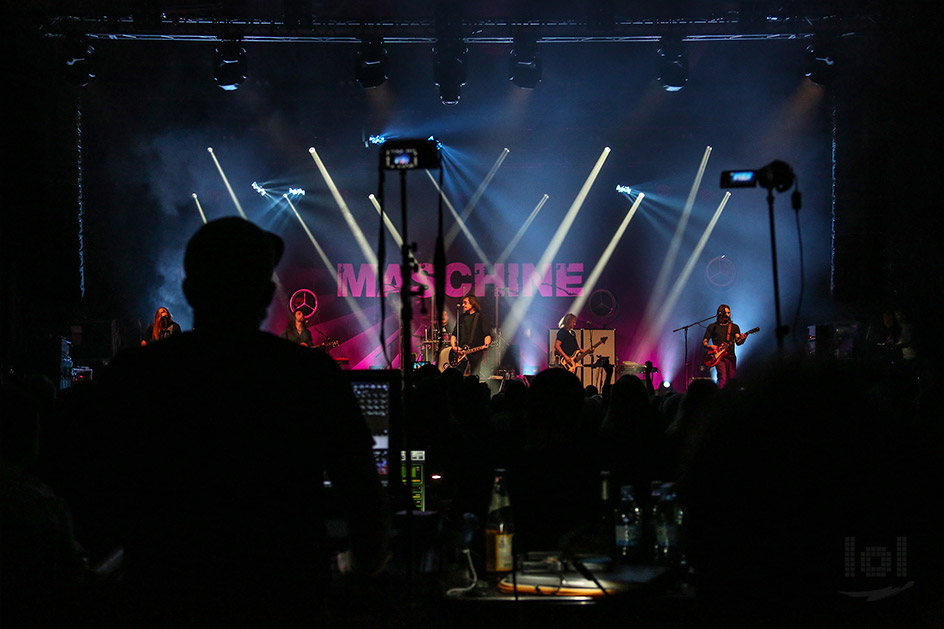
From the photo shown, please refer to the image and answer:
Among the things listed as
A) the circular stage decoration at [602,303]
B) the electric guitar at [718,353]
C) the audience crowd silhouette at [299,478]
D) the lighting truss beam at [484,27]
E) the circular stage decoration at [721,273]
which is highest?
the lighting truss beam at [484,27]

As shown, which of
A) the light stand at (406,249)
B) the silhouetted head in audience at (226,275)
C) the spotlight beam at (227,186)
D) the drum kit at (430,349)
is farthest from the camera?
the spotlight beam at (227,186)

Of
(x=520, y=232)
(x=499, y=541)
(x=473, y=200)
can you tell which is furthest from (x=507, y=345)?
(x=499, y=541)

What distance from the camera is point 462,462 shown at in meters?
2.72

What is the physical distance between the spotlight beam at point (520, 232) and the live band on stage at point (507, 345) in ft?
3.58

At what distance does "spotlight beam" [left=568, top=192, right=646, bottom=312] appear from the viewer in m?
13.2

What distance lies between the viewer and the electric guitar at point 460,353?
12.0m

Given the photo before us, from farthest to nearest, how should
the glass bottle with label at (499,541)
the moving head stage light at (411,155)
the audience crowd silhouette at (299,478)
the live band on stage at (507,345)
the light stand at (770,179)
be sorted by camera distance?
1. the live band on stage at (507,345)
2. the light stand at (770,179)
3. the moving head stage light at (411,155)
4. the glass bottle with label at (499,541)
5. the audience crowd silhouette at (299,478)

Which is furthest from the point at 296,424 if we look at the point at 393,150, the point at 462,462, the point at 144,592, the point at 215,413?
the point at 393,150

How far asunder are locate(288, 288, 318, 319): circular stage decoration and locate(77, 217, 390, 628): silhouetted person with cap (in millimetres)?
11742

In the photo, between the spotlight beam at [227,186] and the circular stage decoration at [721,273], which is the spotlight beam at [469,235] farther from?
the circular stage decoration at [721,273]

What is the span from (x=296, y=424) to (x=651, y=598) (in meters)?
0.95

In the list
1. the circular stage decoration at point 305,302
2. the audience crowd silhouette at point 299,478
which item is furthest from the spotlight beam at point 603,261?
the audience crowd silhouette at point 299,478

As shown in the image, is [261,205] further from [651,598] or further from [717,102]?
[651,598]

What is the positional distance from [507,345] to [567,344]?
42.8 inches
